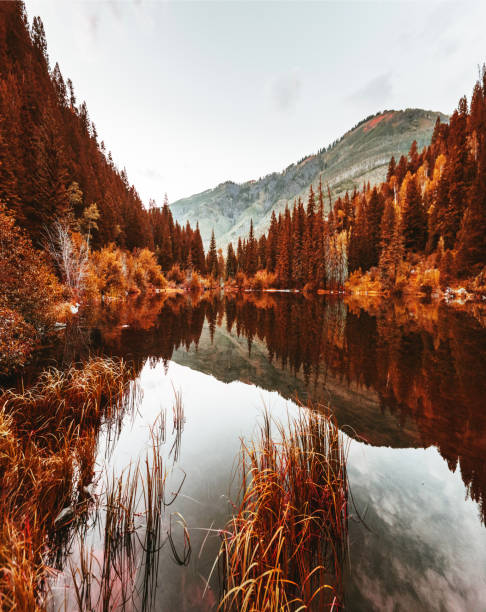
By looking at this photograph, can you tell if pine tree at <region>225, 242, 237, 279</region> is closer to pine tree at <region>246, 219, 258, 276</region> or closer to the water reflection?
pine tree at <region>246, 219, 258, 276</region>

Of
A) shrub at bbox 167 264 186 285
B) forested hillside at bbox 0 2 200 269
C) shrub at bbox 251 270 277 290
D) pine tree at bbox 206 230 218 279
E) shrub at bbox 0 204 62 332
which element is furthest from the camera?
pine tree at bbox 206 230 218 279

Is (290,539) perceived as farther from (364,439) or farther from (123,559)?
(364,439)

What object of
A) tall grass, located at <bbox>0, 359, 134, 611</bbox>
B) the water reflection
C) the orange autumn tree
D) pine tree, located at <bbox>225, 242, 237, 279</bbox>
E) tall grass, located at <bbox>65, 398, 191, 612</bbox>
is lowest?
the water reflection

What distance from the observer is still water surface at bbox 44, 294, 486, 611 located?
7.75 ft

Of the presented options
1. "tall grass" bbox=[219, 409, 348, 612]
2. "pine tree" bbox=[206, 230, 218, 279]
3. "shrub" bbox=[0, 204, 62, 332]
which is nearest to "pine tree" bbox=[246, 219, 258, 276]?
"pine tree" bbox=[206, 230, 218, 279]

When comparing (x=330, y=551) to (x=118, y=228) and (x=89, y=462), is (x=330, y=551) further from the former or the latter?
(x=118, y=228)

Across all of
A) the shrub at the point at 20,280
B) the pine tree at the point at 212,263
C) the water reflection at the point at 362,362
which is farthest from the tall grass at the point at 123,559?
the pine tree at the point at 212,263

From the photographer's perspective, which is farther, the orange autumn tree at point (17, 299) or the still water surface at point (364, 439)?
the orange autumn tree at point (17, 299)

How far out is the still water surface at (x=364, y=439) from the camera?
236 cm

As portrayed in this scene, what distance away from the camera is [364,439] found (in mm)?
4840

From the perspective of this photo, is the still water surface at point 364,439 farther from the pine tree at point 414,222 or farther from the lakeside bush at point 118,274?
the pine tree at point 414,222

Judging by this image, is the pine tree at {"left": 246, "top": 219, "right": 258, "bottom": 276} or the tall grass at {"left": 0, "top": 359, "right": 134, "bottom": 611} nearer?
the tall grass at {"left": 0, "top": 359, "right": 134, "bottom": 611}

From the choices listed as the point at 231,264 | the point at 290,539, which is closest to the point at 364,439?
the point at 290,539

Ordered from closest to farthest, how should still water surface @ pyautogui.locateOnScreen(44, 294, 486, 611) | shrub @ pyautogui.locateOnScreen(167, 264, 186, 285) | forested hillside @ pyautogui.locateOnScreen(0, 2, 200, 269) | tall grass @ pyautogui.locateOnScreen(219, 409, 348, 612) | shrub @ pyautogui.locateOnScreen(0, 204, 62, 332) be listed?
tall grass @ pyautogui.locateOnScreen(219, 409, 348, 612), still water surface @ pyautogui.locateOnScreen(44, 294, 486, 611), shrub @ pyautogui.locateOnScreen(0, 204, 62, 332), forested hillside @ pyautogui.locateOnScreen(0, 2, 200, 269), shrub @ pyautogui.locateOnScreen(167, 264, 186, 285)
